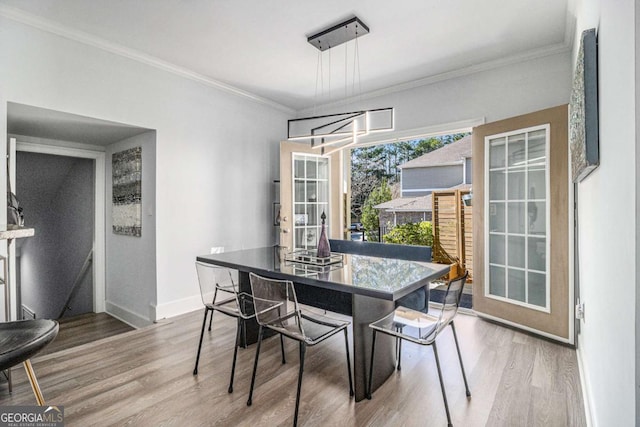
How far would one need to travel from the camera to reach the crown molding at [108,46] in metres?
A: 2.49

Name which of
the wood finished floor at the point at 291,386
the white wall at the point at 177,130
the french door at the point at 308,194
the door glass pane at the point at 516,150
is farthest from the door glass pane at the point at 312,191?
the door glass pane at the point at 516,150

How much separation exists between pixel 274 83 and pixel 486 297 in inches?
136

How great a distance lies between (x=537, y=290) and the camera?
2.91 metres

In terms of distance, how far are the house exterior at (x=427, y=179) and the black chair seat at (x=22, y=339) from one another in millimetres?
7235

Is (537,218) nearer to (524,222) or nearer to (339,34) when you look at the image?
(524,222)

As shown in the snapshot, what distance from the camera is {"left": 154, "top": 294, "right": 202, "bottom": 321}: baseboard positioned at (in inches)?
135

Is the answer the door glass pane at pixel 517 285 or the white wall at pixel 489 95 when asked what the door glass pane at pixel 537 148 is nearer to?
the white wall at pixel 489 95

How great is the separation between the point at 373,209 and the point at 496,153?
19.4 ft

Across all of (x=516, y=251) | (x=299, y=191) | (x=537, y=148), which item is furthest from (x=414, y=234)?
(x=537, y=148)

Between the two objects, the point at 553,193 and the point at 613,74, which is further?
the point at 553,193

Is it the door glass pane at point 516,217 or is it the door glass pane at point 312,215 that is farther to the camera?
the door glass pane at point 312,215

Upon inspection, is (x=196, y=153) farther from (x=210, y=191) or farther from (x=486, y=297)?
(x=486, y=297)

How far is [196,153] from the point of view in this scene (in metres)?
3.76

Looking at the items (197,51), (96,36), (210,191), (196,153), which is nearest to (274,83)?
(197,51)
